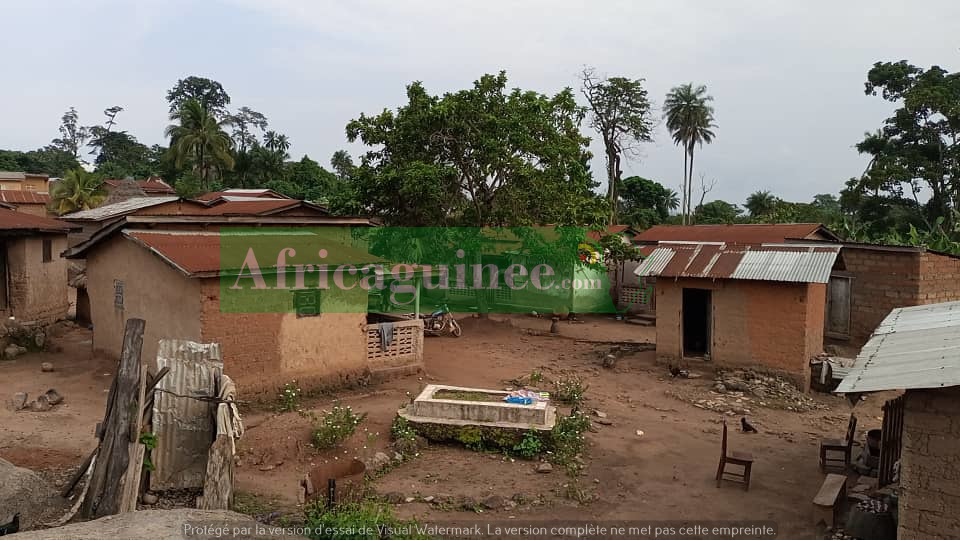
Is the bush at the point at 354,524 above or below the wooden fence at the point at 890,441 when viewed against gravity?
below

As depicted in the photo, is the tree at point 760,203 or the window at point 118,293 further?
the tree at point 760,203

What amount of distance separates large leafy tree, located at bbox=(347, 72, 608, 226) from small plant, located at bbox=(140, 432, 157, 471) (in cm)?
1131

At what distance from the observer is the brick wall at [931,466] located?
623cm

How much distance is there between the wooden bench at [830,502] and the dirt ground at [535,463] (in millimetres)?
187

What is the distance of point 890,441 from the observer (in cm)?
790

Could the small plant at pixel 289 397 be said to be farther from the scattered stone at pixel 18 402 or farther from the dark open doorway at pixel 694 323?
the dark open doorway at pixel 694 323

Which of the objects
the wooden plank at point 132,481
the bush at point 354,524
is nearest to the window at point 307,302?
the wooden plank at point 132,481

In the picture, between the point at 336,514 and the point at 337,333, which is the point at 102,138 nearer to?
the point at 337,333

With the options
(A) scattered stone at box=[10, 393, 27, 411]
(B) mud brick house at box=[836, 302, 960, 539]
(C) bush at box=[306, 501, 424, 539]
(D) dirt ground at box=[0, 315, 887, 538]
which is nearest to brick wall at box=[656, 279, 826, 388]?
(D) dirt ground at box=[0, 315, 887, 538]

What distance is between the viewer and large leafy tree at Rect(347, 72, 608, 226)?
18391mm

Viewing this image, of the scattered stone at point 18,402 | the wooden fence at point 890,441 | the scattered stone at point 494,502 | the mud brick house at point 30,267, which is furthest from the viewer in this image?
the mud brick house at point 30,267

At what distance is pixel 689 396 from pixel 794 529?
6210mm

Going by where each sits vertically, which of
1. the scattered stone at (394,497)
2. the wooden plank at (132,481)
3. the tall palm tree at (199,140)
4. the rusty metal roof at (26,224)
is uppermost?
the tall palm tree at (199,140)

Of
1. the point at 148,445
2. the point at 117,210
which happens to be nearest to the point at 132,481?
the point at 148,445
